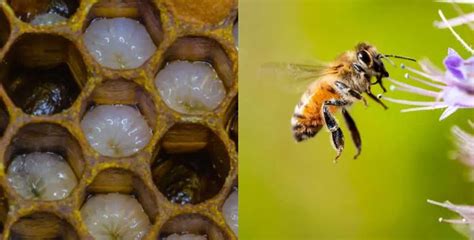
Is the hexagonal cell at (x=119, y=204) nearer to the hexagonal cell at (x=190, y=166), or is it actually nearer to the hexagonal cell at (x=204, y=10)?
the hexagonal cell at (x=190, y=166)

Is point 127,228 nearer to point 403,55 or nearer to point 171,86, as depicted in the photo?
point 171,86

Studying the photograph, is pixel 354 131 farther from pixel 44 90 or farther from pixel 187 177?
pixel 44 90

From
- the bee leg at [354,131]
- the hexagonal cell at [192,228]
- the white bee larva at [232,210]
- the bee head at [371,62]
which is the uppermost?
the bee head at [371,62]

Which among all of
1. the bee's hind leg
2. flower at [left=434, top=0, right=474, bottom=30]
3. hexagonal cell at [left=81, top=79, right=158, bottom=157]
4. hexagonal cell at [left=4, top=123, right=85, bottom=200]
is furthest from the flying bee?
hexagonal cell at [left=4, top=123, right=85, bottom=200]

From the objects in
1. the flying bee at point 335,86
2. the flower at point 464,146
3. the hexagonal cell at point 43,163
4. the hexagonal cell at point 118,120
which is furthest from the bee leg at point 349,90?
the hexagonal cell at point 43,163

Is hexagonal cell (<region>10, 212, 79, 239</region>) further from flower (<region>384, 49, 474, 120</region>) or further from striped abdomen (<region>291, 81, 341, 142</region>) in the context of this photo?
flower (<region>384, 49, 474, 120</region>)
